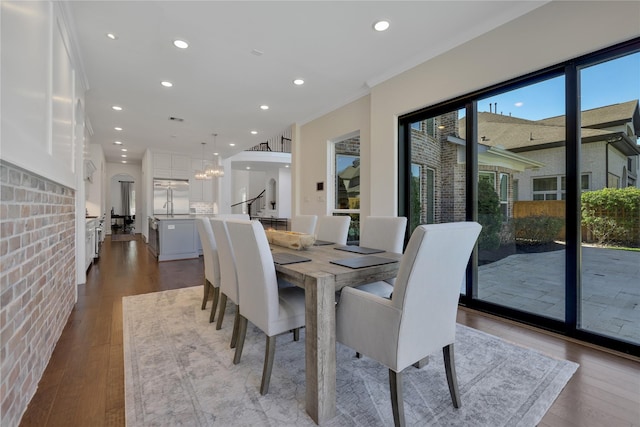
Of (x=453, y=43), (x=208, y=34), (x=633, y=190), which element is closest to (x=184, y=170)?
(x=208, y=34)

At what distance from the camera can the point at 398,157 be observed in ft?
12.5

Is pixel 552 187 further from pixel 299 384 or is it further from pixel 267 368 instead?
pixel 267 368

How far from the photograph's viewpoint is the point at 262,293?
5.57 ft

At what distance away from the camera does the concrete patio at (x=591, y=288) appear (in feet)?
7.20

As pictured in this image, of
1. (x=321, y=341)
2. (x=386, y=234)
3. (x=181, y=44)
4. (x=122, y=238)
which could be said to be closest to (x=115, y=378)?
(x=321, y=341)

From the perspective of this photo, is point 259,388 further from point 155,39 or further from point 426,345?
point 155,39

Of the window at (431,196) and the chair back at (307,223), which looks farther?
the window at (431,196)

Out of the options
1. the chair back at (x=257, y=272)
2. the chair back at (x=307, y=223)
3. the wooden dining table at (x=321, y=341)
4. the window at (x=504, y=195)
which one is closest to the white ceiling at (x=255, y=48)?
the window at (x=504, y=195)

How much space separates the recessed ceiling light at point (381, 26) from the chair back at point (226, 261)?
2.30m

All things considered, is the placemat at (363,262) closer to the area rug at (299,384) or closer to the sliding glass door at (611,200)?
the area rug at (299,384)

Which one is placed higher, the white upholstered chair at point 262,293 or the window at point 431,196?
the window at point 431,196

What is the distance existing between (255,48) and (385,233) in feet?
7.88

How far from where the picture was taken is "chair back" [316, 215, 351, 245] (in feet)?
9.73

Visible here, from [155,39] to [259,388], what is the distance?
3326mm
